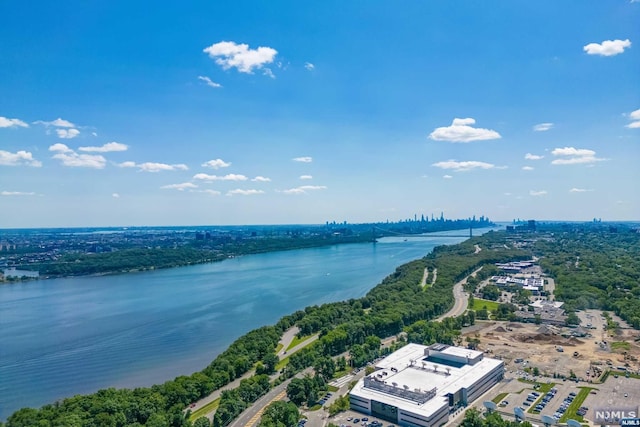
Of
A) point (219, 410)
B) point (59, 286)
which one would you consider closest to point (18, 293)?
point (59, 286)

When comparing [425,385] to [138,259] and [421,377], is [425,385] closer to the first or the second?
[421,377]

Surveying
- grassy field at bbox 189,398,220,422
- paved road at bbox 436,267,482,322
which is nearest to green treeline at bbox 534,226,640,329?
paved road at bbox 436,267,482,322

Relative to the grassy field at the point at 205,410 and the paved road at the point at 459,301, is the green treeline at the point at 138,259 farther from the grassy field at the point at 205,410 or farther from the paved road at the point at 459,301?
the grassy field at the point at 205,410

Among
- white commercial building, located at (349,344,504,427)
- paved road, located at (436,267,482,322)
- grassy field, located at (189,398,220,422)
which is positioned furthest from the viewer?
paved road, located at (436,267,482,322)

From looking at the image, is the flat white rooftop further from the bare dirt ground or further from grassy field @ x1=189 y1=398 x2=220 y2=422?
grassy field @ x1=189 y1=398 x2=220 y2=422

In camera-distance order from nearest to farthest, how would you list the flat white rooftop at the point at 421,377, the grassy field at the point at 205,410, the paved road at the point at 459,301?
the flat white rooftop at the point at 421,377 → the grassy field at the point at 205,410 → the paved road at the point at 459,301
